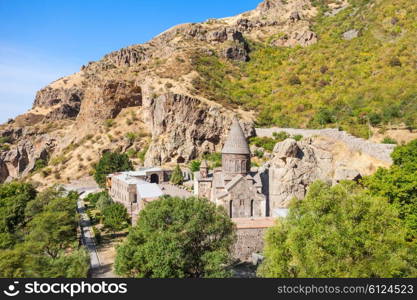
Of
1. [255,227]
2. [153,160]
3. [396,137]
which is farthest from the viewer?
[153,160]

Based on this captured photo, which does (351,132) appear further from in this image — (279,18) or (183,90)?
(279,18)

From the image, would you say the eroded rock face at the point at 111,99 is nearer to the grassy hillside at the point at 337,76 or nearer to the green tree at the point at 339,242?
the grassy hillside at the point at 337,76

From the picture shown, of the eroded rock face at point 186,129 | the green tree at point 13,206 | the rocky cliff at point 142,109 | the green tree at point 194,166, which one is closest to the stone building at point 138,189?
the green tree at point 194,166

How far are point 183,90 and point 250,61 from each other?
27357 mm

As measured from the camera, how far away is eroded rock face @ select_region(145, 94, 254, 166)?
49344mm

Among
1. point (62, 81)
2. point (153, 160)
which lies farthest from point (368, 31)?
point (62, 81)

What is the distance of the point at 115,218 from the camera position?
95.9 ft

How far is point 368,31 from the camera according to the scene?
2544 inches

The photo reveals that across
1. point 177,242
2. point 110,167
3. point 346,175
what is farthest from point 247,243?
point 110,167

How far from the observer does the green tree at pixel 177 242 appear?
1516 centimetres

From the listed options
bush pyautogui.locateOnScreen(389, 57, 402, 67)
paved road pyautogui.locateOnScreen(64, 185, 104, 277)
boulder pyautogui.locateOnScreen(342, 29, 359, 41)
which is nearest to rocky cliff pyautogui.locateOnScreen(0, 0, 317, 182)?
boulder pyautogui.locateOnScreen(342, 29, 359, 41)

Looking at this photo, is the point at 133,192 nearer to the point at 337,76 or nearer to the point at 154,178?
the point at 154,178

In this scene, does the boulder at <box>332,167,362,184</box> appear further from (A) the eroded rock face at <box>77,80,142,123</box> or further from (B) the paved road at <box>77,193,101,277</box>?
(A) the eroded rock face at <box>77,80,142,123</box>

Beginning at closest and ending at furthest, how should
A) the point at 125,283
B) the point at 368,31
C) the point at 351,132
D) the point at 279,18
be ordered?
the point at 125,283 < the point at 351,132 < the point at 368,31 < the point at 279,18
